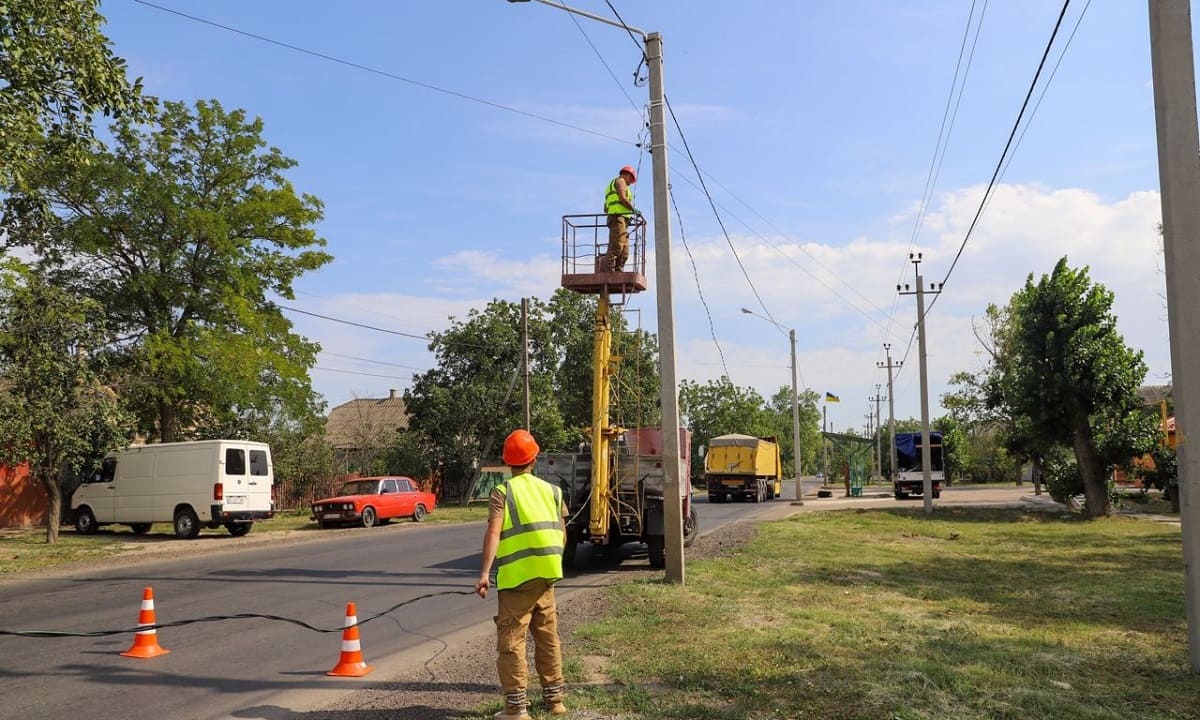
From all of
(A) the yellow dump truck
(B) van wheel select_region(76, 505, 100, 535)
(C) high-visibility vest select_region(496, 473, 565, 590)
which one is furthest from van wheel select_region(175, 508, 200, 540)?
(A) the yellow dump truck

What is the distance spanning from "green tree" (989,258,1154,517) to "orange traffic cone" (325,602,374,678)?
76.6 ft

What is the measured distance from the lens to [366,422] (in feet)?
158

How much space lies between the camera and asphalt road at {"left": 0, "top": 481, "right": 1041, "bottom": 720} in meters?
6.55

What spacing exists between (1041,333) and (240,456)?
2236 centimetres

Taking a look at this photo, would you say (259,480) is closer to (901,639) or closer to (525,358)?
(525,358)

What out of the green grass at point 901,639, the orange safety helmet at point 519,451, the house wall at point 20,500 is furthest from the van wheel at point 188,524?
the orange safety helmet at point 519,451

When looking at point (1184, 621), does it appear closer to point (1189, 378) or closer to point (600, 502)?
point (1189, 378)

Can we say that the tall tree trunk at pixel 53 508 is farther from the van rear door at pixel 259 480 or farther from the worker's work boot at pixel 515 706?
the worker's work boot at pixel 515 706

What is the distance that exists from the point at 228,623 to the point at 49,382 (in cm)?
1144

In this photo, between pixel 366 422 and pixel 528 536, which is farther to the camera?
pixel 366 422

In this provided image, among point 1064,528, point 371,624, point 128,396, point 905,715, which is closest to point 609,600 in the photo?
point 371,624

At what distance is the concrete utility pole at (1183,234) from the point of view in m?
6.84

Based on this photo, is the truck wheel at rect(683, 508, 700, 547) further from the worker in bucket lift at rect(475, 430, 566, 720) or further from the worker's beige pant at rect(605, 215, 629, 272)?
the worker in bucket lift at rect(475, 430, 566, 720)

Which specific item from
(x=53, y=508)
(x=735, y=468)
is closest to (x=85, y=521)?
(x=53, y=508)
